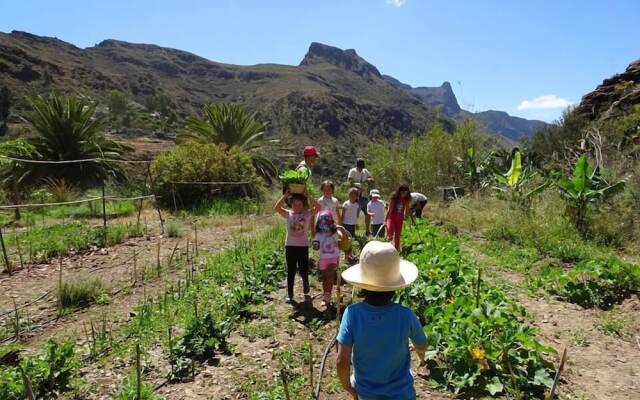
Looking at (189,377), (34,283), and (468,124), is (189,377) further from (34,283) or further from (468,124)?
(468,124)

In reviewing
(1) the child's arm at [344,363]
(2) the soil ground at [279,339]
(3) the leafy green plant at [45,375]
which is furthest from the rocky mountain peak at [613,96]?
(3) the leafy green plant at [45,375]

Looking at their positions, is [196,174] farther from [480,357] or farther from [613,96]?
[613,96]

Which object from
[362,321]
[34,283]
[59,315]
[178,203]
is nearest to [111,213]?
[178,203]

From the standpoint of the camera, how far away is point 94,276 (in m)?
6.34

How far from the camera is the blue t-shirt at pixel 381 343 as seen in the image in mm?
2303

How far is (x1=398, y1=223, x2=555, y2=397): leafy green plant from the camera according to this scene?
337 centimetres

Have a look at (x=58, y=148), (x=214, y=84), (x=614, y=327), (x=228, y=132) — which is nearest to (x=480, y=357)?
(x=614, y=327)

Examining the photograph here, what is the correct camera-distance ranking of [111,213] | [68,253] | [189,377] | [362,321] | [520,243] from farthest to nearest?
[111,213] → [520,243] → [68,253] → [189,377] → [362,321]

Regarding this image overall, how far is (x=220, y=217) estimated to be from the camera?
39.3 feet

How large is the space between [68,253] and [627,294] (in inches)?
329

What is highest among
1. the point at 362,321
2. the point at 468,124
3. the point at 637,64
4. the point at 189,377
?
the point at 637,64

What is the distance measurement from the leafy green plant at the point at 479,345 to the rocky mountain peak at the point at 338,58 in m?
160

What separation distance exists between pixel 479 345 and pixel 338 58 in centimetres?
17411

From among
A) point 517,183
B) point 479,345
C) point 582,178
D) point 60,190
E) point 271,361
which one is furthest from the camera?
point 60,190
